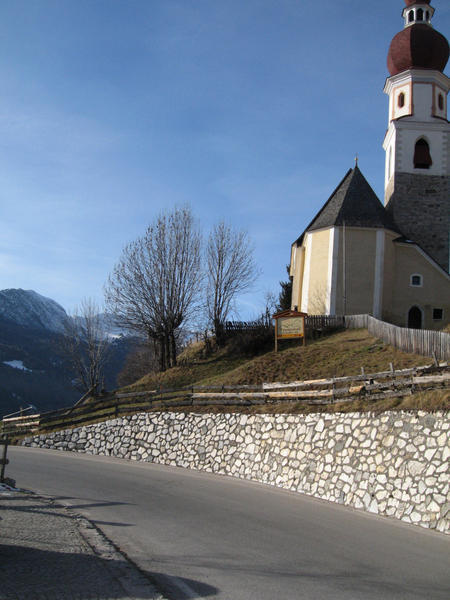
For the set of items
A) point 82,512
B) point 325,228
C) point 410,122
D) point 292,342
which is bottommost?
point 82,512

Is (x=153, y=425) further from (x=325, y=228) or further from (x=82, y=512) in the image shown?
(x=325, y=228)

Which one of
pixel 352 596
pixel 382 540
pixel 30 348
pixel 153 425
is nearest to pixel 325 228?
pixel 153 425

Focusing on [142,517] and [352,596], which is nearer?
[352,596]

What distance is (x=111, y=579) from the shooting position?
22.5ft

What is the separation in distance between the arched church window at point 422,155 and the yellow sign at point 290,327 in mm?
18127

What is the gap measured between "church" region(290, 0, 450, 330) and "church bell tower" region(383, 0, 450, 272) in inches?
2.5

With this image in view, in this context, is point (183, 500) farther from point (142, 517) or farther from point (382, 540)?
point (382, 540)

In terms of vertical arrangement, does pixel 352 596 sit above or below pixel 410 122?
below

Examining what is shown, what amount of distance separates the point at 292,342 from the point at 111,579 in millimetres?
24065

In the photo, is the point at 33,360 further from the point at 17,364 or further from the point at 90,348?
the point at 90,348

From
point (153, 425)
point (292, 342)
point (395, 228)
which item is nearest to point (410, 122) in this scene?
point (395, 228)

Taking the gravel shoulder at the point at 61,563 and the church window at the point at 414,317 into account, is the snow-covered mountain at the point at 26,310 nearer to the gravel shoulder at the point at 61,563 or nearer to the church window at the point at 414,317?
the church window at the point at 414,317

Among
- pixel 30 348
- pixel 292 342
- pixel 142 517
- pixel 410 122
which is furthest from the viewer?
pixel 30 348

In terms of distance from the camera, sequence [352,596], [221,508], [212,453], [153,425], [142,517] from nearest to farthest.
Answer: [352,596]
[142,517]
[221,508]
[212,453]
[153,425]
